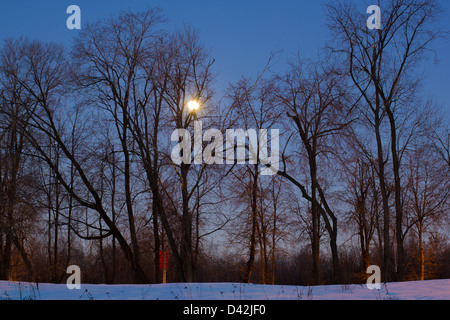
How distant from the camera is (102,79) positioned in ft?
63.4

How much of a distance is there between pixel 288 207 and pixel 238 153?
964cm

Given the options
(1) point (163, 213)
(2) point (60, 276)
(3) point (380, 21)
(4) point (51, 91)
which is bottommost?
(2) point (60, 276)

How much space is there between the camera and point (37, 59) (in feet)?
70.0

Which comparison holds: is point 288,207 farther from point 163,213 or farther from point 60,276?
point 60,276

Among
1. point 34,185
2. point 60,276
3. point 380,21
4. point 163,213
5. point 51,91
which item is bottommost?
point 60,276

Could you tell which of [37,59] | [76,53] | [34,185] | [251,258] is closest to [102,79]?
[76,53]

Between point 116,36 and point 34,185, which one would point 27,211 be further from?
point 116,36

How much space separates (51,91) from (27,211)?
18.1 feet
